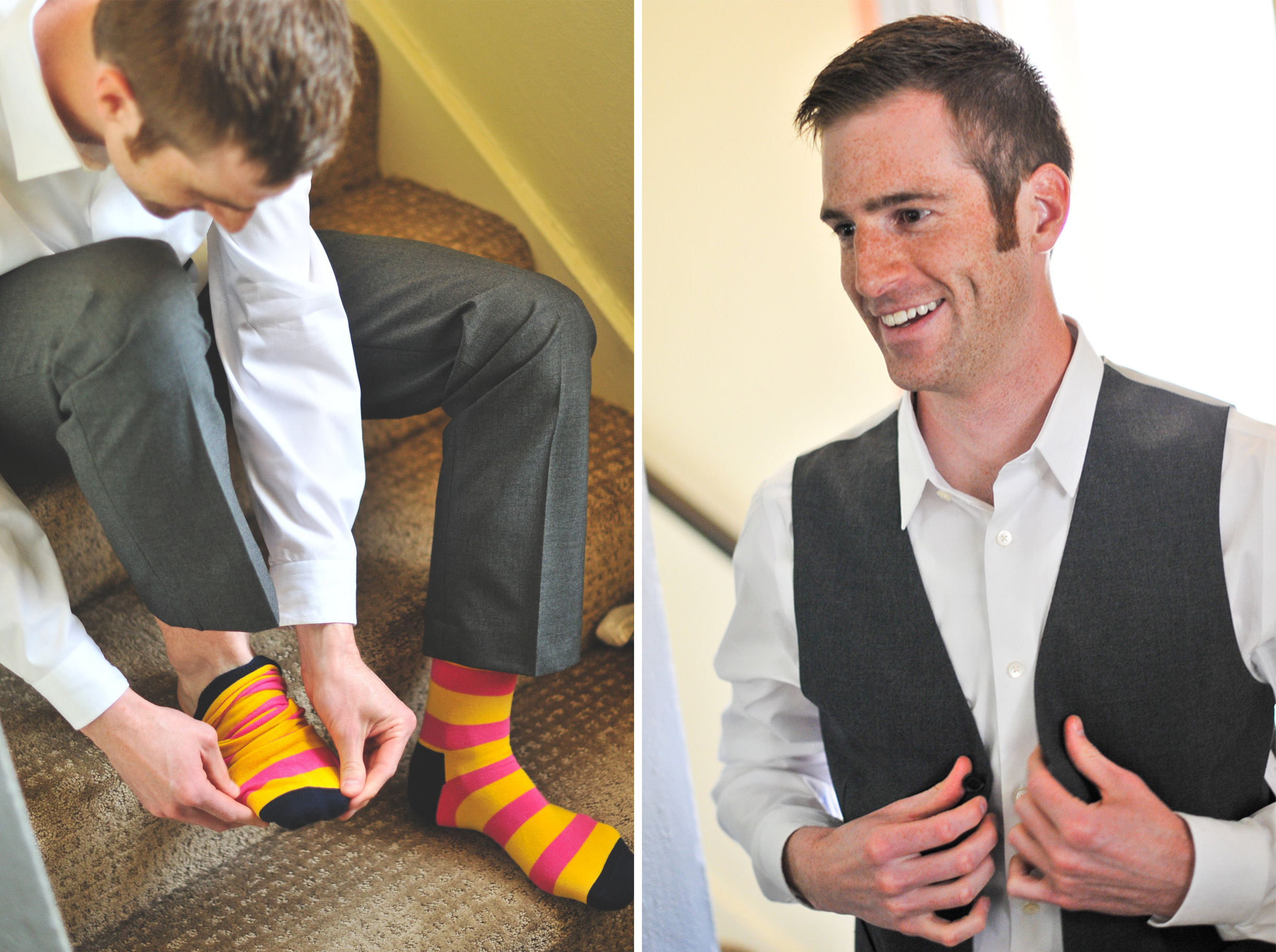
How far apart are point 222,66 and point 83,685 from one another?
0.53 meters

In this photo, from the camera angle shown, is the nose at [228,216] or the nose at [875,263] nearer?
the nose at [228,216]

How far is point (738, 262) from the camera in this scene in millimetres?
1077

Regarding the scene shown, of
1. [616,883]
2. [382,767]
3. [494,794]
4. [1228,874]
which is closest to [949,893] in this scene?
[1228,874]

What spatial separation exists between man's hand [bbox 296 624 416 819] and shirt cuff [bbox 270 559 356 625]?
0.01 metres

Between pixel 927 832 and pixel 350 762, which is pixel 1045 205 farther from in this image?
pixel 350 762

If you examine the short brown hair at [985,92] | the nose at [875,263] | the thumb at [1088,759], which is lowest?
the thumb at [1088,759]

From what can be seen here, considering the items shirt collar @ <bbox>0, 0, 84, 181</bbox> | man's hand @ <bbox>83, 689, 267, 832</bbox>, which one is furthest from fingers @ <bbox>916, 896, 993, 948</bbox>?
shirt collar @ <bbox>0, 0, 84, 181</bbox>

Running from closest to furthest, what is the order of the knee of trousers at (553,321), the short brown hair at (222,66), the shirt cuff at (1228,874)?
the short brown hair at (222,66), the shirt cuff at (1228,874), the knee of trousers at (553,321)

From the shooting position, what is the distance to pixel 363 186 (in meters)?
0.99

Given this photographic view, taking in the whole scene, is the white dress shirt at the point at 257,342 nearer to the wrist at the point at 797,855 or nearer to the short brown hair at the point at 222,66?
the short brown hair at the point at 222,66

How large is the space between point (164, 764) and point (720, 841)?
0.60 m

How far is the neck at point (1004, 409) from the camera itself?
0.92 m

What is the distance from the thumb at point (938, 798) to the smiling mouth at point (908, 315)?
43cm

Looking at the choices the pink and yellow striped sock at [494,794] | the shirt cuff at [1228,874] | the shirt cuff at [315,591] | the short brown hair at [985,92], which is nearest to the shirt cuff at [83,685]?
the shirt cuff at [315,591]
